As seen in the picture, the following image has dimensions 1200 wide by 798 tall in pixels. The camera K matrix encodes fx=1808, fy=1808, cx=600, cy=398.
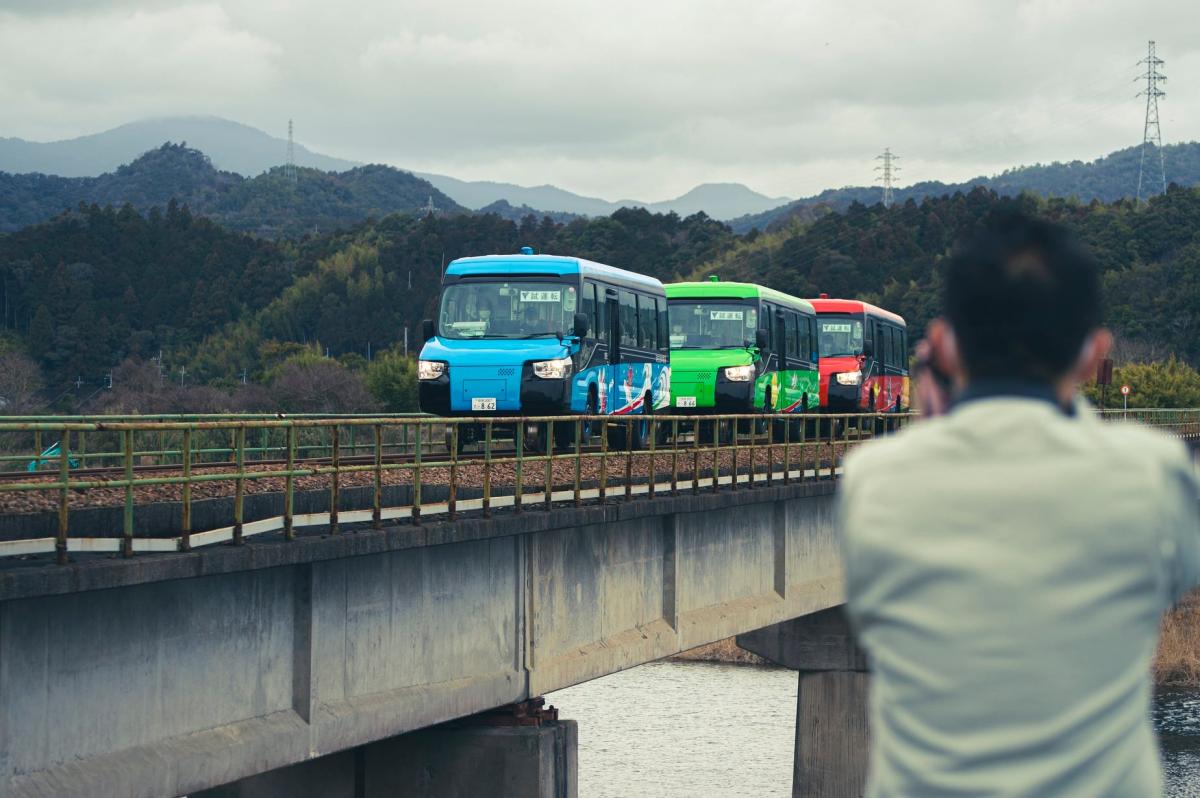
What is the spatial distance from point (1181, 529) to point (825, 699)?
28489 millimetres

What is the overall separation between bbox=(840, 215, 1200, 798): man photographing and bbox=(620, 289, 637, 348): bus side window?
87.4 ft

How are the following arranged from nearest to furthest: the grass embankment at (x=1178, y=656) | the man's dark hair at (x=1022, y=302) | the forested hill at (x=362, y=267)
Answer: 1. the man's dark hair at (x=1022, y=302)
2. the grass embankment at (x=1178, y=656)
3. the forested hill at (x=362, y=267)

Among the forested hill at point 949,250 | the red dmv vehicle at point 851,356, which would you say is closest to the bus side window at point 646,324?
the red dmv vehicle at point 851,356

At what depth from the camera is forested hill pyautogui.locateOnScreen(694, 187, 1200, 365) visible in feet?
393

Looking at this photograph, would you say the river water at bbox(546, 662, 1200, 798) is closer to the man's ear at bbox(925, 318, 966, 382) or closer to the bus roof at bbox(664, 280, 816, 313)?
the bus roof at bbox(664, 280, 816, 313)

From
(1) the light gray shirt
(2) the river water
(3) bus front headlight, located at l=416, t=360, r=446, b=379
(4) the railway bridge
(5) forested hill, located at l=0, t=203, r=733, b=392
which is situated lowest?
(2) the river water

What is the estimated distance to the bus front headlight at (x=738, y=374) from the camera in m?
35.2

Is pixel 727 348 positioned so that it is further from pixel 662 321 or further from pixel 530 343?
pixel 530 343

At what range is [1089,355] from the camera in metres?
2.81

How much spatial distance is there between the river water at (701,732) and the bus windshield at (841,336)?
917 centimetres

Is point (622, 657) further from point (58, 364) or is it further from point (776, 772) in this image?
point (58, 364)

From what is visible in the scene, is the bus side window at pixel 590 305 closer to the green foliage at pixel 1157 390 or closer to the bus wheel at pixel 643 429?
the bus wheel at pixel 643 429

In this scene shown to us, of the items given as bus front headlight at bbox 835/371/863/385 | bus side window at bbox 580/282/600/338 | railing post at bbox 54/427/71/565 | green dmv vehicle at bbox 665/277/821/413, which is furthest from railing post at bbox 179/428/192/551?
bus front headlight at bbox 835/371/863/385

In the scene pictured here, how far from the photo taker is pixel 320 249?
553 ft
